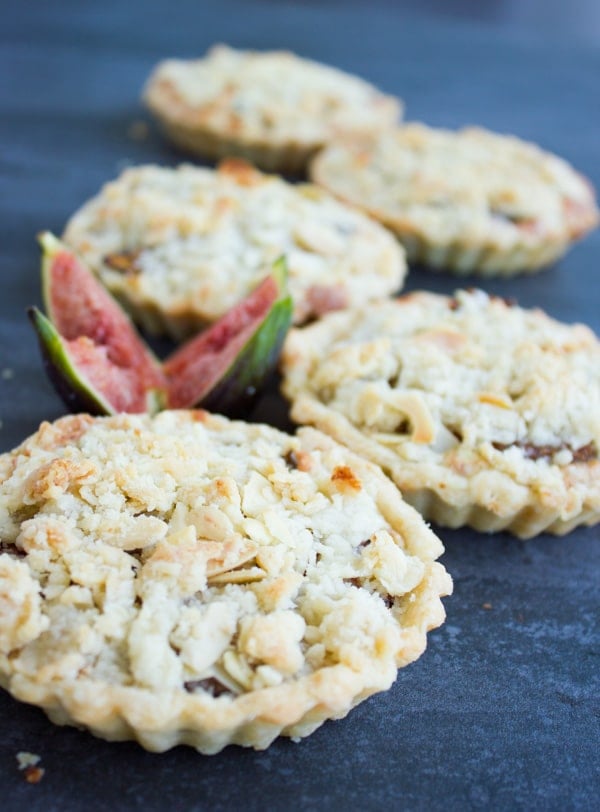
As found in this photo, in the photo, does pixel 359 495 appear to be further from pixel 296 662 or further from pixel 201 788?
pixel 201 788

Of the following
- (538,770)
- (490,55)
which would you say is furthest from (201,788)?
(490,55)

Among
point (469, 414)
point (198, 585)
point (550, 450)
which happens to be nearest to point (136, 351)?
point (469, 414)

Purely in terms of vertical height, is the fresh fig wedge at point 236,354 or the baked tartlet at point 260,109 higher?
A: the baked tartlet at point 260,109

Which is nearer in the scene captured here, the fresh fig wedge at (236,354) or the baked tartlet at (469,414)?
the baked tartlet at (469,414)

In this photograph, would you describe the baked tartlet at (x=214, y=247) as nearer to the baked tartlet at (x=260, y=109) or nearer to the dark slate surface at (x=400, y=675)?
the dark slate surface at (x=400, y=675)

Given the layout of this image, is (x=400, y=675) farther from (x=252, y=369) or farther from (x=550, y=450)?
(x=252, y=369)

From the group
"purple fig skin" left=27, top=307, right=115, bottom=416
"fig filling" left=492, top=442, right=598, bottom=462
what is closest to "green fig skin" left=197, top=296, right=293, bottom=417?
"purple fig skin" left=27, top=307, right=115, bottom=416

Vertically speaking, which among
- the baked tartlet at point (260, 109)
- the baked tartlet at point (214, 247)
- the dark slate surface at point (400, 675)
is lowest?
the dark slate surface at point (400, 675)

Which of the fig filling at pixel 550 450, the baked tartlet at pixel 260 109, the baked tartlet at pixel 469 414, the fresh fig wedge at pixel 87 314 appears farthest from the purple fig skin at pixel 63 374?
the baked tartlet at pixel 260 109
